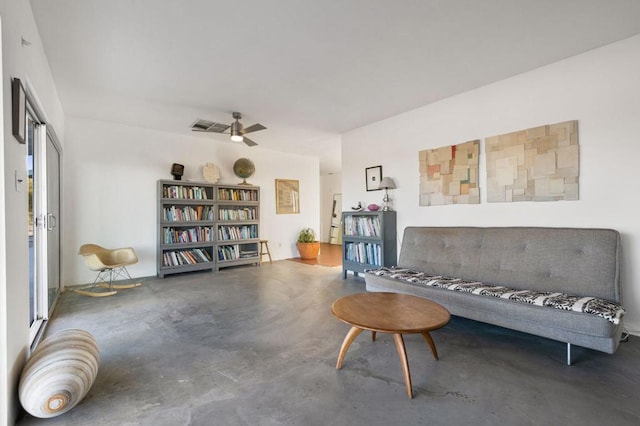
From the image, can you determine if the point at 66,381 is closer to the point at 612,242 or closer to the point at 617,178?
the point at 612,242

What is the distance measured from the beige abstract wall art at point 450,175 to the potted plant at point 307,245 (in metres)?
3.17

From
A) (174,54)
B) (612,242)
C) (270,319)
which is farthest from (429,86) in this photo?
(270,319)

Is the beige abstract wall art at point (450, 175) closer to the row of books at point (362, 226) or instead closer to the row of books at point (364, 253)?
the row of books at point (362, 226)

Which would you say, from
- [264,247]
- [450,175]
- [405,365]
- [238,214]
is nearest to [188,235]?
[238,214]

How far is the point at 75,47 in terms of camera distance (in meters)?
2.56

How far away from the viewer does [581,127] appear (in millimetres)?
2736

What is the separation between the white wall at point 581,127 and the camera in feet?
8.23

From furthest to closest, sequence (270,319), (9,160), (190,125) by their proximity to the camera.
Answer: (190,125), (270,319), (9,160)

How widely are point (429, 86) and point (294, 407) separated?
3383 mm

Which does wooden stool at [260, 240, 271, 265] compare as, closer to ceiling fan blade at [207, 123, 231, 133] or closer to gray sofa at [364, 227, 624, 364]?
ceiling fan blade at [207, 123, 231, 133]

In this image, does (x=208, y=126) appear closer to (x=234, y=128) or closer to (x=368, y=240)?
(x=234, y=128)

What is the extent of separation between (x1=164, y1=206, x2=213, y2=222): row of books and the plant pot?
6.92 feet

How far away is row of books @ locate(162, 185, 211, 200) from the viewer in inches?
197

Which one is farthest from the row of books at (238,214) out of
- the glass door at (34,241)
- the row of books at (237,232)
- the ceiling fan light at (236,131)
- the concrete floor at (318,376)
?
the glass door at (34,241)
